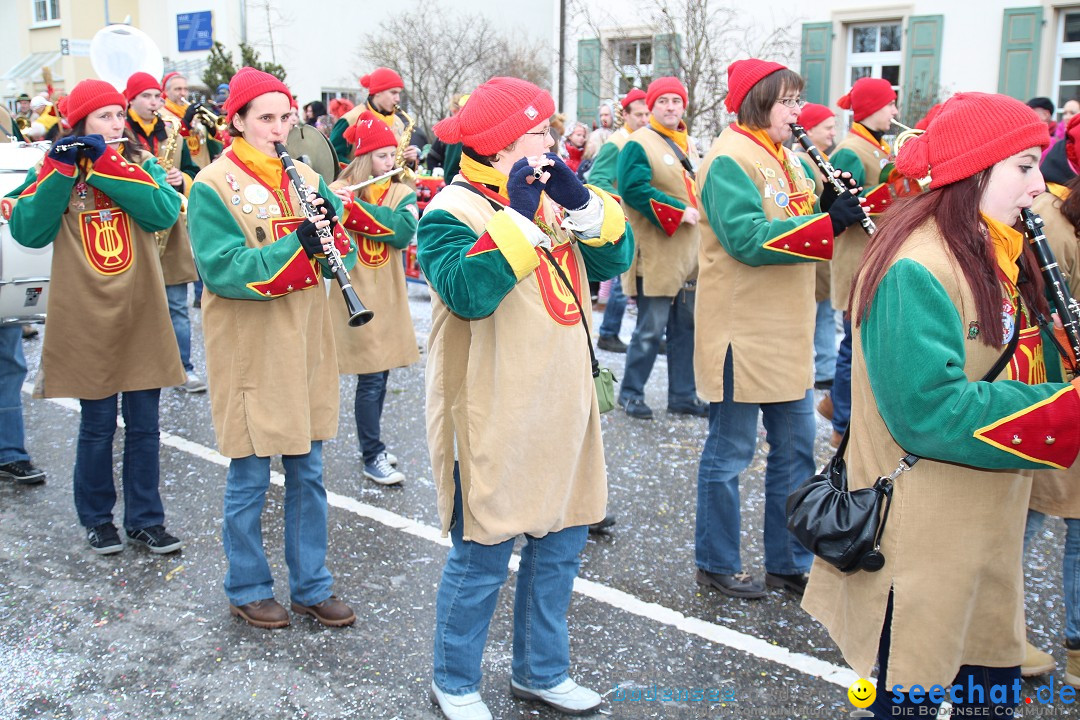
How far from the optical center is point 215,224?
3.44 meters

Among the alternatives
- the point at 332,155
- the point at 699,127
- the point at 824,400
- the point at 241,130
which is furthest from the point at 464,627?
the point at 699,127

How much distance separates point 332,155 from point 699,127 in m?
13.8

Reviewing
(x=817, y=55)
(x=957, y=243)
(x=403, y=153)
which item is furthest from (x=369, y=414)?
(x=817, y=55)

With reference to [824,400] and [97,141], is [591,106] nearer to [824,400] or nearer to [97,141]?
[824,400]

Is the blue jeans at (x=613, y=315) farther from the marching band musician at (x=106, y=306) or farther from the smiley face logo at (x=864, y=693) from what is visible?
the smiley face logo at (x=864, y=693)

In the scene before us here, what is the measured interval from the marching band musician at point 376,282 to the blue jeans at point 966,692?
3221 mm

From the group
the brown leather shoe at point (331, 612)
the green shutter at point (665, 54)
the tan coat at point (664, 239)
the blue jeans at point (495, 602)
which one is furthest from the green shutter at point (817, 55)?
the blue jeans at point (495, 602)

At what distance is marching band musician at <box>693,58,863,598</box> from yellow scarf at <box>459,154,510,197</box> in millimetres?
1104

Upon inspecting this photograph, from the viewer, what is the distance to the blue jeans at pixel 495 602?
9.89ft

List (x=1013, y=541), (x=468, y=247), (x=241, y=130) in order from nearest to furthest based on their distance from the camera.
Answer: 1. (x=1013, y=541)
2. (x=468, y=247)
3. (x=241, y=130)

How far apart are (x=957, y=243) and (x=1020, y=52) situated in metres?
16.8

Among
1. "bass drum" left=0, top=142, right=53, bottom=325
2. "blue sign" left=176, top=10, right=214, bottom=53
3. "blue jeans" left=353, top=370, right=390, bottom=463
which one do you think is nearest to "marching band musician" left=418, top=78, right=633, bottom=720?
"blue jeans" left=353, top=370, right=390, bottom=463

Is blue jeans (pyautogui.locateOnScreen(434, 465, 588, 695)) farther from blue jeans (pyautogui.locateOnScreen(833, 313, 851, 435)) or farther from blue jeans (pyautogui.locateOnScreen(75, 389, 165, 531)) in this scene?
blue jeans (pyautogui.locateOnScreen(833, 313, 851, 435))

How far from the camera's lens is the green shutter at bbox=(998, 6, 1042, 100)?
1641cm
